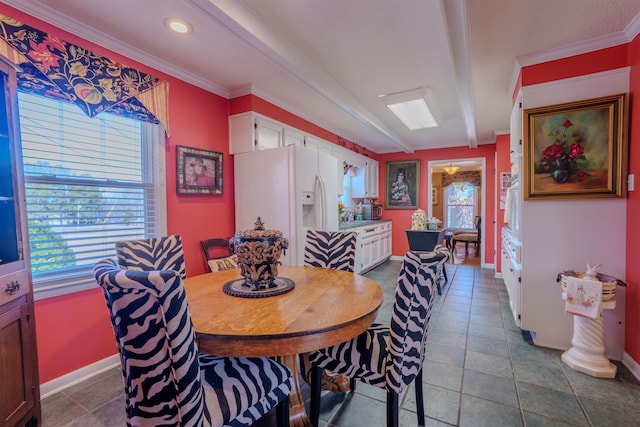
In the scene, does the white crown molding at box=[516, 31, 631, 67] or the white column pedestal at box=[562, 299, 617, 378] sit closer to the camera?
the white column pedestal at box=[562, 299, 617, 378]

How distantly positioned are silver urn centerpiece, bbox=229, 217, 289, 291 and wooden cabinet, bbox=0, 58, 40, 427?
1.05 meters

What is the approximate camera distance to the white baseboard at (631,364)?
191 cm

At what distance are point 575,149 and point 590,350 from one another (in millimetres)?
1489

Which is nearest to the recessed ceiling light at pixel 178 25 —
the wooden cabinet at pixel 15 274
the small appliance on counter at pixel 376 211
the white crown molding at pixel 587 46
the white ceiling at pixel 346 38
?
the white ceiling at pixel 346 38

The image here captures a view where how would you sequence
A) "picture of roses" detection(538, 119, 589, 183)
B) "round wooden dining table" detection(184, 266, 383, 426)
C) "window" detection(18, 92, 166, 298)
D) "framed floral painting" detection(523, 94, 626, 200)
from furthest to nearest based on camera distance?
1. "picture of roses" detection(538, 119, 589, 183)
2. "framed floral painting" detection(523, 94, 626, 200)
3. "window" detection(18, 92, 166, 298)
4. "round wooden dining table" detection(184, 266, 383, 426)

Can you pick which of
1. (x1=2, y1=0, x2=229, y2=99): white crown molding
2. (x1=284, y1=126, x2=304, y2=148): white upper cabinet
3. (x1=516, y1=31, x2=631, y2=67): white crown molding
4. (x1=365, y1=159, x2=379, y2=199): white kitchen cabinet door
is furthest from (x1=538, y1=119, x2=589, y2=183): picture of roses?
(x1=365, y1=159, x2=379, y2=199): white kitchen cabinet door

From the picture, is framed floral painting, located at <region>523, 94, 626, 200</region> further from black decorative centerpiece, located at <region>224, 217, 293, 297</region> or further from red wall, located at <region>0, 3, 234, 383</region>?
red wall, located at <region>0, 3, 234, 383</region>

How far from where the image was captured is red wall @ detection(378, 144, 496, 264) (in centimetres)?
535

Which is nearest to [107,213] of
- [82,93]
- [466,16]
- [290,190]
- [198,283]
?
[82,93]

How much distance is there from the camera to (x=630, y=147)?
6.71ft

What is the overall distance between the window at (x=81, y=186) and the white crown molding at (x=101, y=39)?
18.9 inches

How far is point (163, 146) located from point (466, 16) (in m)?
2.45

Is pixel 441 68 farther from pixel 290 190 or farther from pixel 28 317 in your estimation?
pixel 28 317

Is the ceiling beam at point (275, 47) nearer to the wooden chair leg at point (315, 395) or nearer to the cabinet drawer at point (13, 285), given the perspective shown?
the cabinet drawer at point (13, 285)
